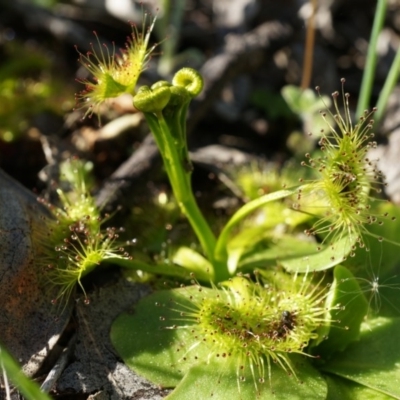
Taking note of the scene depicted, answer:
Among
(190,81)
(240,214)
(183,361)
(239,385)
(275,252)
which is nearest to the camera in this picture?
(239,385)

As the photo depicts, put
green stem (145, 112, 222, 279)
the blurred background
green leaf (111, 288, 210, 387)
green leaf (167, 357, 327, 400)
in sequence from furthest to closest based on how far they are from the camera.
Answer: the blurred background, green stem (145, 112, 222, 279), green leaf (111, 288, 210, 387), green leaf (167, 357, 327, 400)

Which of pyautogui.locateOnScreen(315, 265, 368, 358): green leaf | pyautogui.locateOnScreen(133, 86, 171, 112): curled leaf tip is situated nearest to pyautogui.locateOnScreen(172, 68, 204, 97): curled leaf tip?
pyautogui.locateOnScreen(133, 86, 171, 112): curled leaf tip

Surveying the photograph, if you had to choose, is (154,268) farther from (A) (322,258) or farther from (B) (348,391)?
(B) (348,391)

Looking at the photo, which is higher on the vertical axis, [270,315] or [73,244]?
[73,244]

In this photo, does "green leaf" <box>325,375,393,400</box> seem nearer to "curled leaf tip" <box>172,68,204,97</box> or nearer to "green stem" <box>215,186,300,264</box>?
"green stem" <box>215,186,300,264</box>

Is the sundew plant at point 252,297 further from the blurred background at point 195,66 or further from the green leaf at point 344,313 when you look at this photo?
the blurred background at point 195,66

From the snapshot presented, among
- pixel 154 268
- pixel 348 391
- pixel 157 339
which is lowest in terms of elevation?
pixel 348 391

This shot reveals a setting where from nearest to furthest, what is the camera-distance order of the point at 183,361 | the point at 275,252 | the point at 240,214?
the point at 183,361
the point at 240,214
the point at 275,252

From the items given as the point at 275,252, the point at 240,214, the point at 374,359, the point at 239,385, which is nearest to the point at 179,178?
the point at 240,214

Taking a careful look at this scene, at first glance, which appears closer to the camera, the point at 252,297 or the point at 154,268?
the point at 252,297
